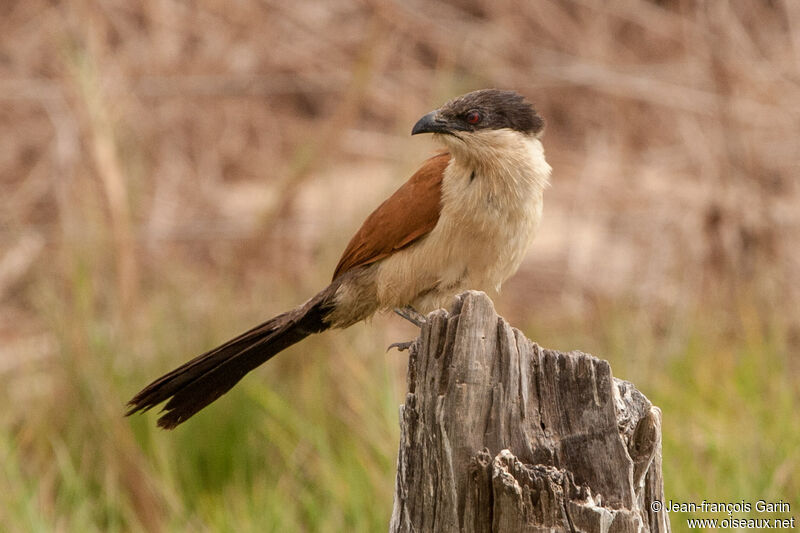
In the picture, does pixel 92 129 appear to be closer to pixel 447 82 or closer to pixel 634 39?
pixel 447 82

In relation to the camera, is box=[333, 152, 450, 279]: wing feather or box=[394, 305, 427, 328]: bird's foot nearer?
box=[333, 152, 450, 279]: wing feather

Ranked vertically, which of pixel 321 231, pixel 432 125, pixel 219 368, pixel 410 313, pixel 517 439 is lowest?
pixel 517 439

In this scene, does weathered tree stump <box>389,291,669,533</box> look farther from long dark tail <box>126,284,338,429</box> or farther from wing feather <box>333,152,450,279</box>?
wing feather <box>333,152,450,279</box>

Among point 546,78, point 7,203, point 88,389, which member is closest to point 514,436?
point 88,389

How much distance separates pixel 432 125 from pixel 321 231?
7.69 feet

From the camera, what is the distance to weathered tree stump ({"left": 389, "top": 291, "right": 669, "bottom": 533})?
1848mm

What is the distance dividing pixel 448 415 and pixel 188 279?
12.5 feet

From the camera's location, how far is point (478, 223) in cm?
300

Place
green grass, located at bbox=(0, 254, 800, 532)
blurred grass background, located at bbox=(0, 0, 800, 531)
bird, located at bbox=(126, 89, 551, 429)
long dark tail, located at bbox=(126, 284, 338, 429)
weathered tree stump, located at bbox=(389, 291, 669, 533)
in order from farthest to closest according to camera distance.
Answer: blurred grass background, located at bbox=(0, 0, 800, 531)
green grass, located at bbox=(0, 254, 800, 532)
bird, located at bbox=(126, 89, 551, 429)
long dark tail, located at bbox=(126, 284, 338, 429)
weathered tree stump, located at bbox=(389, 291, 669, 533)

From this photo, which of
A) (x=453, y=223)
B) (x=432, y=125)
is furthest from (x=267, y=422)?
(x=432, y=125)

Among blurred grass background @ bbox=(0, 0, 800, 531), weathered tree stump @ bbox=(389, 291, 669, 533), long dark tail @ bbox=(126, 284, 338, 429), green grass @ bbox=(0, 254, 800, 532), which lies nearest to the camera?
weathered tree stump @ bbox=(389, 291, 669, 533)

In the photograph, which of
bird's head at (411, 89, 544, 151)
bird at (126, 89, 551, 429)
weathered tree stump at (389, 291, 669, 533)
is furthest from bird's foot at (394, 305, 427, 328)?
weathered tree stump at (389, 291, 669, 533)

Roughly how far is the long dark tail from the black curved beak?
2.00ft

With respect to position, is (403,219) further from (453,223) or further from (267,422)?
(267,422)
